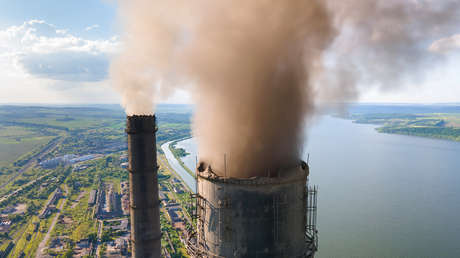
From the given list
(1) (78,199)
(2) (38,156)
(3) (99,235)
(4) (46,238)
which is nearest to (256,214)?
(3) (99,235)

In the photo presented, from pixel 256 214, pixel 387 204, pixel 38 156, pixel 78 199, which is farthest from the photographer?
pixel 38 156

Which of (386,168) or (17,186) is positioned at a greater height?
(386,168)

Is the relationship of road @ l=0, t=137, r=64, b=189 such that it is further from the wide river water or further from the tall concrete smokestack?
the tall concrete smokestack

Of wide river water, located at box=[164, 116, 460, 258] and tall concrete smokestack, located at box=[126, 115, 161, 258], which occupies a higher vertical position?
tall concrete smokestack, located at box=[126, 115, 161, 258]

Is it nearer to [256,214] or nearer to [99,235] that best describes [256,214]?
[256,214]

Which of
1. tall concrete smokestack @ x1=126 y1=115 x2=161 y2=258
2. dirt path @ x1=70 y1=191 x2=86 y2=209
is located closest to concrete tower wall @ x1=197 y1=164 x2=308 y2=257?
tall concrete smokestack @ x1=126 y1=115 x2=161 y2=258

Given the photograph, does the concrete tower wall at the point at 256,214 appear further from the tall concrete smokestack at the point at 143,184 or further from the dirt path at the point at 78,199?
the dirt path at the point at 78,199

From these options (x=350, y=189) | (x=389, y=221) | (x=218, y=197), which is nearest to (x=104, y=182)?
(x=350, y=189)

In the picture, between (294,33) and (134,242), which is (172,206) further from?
(294,33)
